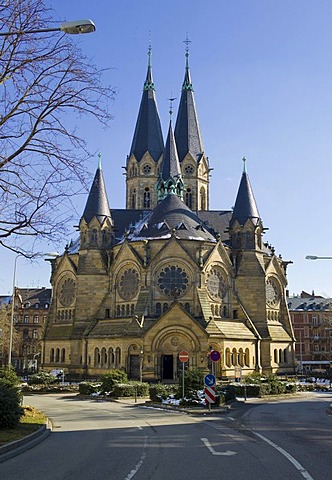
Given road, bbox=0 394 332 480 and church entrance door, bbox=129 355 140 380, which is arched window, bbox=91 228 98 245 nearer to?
church entrance door, bbox=129 355 140 380

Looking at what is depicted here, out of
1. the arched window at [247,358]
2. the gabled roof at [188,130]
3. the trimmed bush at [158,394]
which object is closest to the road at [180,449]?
the trimmed bush at [158,394]

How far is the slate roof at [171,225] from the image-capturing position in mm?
58094

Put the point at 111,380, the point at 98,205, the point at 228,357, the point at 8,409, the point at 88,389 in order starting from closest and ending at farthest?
1. the point at 8,409
2. the point at 111,380
3. the point at 88,389
4. the point at 228,357
5. the point at 98,205

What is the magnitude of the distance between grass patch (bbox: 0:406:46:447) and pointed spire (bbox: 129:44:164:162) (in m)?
58.2

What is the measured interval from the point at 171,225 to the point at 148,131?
81.1ft

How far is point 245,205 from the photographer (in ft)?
213

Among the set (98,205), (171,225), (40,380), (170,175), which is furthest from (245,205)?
→ (40,380)

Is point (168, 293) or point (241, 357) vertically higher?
point (168, 293)

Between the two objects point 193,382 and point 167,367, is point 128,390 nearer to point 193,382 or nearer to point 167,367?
point 193,382

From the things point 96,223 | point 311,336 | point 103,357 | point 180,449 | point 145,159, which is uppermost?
point 145,159

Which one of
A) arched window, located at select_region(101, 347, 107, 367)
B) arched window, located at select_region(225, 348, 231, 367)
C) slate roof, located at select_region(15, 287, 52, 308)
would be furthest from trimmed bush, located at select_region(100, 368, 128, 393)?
slate roof, located at select_region(15, 287, 52, 308)

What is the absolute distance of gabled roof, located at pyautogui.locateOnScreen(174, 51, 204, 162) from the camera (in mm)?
78312

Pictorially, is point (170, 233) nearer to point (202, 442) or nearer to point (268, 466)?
point (202, 442)

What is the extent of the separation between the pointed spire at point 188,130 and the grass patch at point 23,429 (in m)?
58.7
